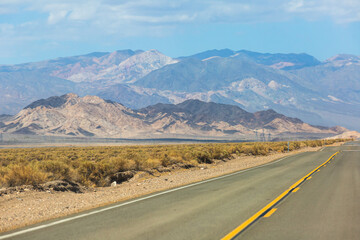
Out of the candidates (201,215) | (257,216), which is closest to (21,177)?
(201,215)

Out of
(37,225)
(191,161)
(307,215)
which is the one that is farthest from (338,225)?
(191,161)

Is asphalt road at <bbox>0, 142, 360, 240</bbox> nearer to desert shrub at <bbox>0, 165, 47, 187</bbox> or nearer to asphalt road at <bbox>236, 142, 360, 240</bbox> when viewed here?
asphalt road at <bbox>236, 142, 360, 240</bbox>

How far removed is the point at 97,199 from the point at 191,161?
48.4ft

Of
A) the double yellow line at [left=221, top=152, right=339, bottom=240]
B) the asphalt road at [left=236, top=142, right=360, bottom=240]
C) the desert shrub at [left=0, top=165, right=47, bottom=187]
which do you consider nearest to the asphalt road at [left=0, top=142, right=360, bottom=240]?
the asphalt road at [left=236, top=142, right=360, bottom=240]

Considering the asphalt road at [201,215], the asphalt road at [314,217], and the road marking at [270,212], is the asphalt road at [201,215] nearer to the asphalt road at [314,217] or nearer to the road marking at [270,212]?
the asphalt road at [314,217]

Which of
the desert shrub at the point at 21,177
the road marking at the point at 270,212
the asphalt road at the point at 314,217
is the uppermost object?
the desert shrub at the point at 21,177

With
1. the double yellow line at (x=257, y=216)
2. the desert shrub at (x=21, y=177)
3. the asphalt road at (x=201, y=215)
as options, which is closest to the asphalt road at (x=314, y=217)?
the asphalt road at (x=201, y=215)

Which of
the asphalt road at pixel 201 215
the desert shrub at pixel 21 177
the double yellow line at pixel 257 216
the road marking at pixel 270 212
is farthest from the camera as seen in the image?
the desert shrub at pixel 21 177

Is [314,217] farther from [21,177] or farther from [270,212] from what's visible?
[21,177]

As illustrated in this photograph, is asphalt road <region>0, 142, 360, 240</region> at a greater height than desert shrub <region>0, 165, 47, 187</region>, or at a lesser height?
lesser

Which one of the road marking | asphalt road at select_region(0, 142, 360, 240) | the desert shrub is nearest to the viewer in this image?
asphalt road at select_region(0, 142, 360, 240)

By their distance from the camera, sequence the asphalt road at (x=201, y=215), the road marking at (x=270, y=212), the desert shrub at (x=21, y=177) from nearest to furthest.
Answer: the asphalt road at (x=201, y=215) → the road marking at (x=270, y=212) → the desert shrub at (x=21, y=177)

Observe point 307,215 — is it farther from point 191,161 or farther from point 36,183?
point 191,161

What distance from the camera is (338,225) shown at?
29.1ft
